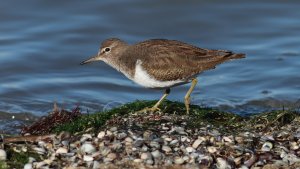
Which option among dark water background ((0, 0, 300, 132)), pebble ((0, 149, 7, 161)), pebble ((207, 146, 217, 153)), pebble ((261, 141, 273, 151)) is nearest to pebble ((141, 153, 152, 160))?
pebble ((207, 146, 217, 153))

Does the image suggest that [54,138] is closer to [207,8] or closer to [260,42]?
[260,42]

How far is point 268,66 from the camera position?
47.3ft

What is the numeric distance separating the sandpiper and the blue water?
3291 mm

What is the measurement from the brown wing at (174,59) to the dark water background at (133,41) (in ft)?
10.1

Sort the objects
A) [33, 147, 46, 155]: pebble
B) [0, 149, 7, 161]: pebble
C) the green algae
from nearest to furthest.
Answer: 1. [0, 149, 7, 161]: pebble
2. [33, 147, 46, 155]: pebble
3. the green algae

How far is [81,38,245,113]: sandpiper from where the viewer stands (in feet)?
29.3

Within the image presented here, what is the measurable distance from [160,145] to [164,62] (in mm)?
1835

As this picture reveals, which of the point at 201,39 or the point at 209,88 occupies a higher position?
the point at 201,39

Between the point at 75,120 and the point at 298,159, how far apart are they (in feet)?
9.93

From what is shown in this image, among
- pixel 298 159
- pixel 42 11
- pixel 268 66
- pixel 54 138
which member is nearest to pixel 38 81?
pixel 42 11

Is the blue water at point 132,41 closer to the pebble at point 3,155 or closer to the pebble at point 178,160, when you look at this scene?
the pebble at point 3,155

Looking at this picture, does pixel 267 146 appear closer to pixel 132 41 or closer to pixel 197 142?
pixel 197 142

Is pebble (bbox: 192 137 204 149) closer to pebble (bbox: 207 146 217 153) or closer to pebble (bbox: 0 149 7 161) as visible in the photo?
pebble (bbox: 207 146 217 153)

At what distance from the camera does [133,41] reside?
15.2 metres
